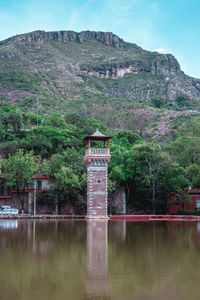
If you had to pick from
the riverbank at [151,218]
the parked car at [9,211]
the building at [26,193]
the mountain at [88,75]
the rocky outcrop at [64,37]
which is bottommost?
the riverbank at [151,218]

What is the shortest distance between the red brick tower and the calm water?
17.1 meters

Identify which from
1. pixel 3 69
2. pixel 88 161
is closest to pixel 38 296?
pixel 88 161

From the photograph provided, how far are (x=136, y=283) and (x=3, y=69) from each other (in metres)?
103

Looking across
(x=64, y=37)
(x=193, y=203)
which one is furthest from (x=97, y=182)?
(x=64, y=37)

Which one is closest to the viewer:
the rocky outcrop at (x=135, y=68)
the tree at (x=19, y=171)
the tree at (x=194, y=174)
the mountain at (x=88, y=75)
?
the tree at (x=19, y=171)

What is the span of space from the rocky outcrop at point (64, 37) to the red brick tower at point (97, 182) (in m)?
103

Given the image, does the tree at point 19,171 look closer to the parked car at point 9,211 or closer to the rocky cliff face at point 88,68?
the parked car at point 9,211

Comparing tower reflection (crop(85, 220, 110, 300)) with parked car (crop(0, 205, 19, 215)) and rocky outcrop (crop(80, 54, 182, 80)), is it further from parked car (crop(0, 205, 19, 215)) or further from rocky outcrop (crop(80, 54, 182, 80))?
rocky outcrop (crop(80, 54, 182, 80))

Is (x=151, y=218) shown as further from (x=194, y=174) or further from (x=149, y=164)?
(x=194, y=174)

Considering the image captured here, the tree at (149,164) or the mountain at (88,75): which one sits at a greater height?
the mountain at (88,75)

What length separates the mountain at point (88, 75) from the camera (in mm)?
90875

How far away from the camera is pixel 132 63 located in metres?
133

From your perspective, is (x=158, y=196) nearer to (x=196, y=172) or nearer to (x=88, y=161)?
(x=196, y=172)

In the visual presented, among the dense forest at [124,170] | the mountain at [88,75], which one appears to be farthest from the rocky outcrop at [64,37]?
the dense forest at [124,170]
